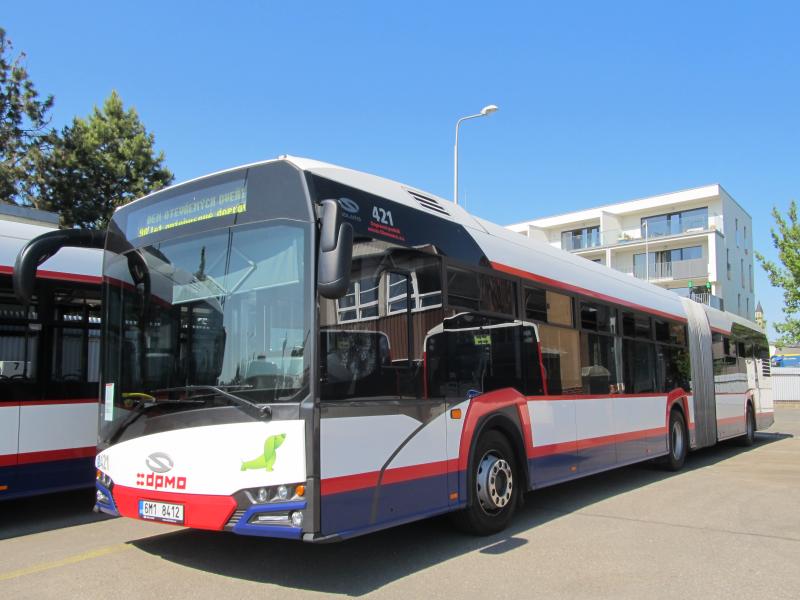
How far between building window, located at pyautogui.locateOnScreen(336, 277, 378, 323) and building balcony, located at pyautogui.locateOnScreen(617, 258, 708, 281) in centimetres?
5029

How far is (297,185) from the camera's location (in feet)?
16.6

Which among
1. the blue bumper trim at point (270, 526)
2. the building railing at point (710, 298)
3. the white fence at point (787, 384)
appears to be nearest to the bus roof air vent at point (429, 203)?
the blue bumper trim at point (270, 526)

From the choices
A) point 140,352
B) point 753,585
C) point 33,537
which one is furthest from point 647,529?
point 33,537

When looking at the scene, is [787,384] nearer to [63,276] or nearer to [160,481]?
[63,276]

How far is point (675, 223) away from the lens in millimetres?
55688

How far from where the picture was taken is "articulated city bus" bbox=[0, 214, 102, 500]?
23.5ft

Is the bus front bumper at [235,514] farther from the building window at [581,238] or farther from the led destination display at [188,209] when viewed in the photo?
the building window at [581,238]

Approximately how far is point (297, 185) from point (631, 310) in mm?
6916

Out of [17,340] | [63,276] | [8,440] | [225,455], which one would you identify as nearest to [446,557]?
[225,455]

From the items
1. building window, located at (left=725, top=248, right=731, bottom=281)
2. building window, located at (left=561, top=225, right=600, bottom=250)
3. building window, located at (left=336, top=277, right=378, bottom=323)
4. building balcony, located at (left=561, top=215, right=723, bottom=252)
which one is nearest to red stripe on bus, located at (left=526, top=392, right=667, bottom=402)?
building window, located at (left=336, top=277, right=378, bottom=323)

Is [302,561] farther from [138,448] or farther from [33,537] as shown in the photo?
[33,537]

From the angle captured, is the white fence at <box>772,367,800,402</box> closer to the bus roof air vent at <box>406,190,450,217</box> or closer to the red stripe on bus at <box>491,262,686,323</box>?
the red stripe on bus at <box>491,262,686,323</box>

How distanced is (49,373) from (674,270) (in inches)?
2117

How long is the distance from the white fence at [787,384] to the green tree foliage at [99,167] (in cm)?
3490
